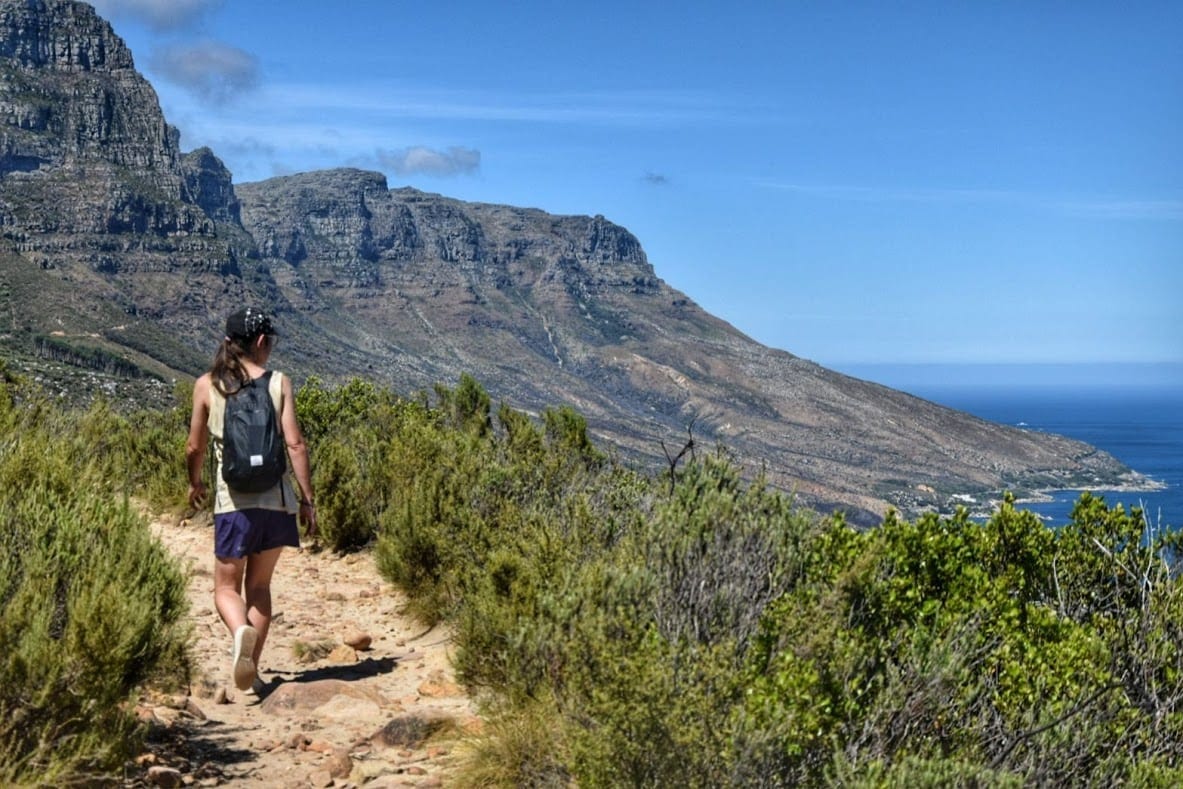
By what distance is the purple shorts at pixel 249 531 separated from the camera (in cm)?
518

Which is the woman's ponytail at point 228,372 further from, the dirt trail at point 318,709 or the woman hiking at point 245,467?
the dirt trail at point 318,709

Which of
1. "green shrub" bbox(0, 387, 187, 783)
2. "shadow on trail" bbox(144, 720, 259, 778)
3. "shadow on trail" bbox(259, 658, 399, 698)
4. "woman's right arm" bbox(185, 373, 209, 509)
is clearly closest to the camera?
"green shrub" bbox(0, 387, 187, 783)

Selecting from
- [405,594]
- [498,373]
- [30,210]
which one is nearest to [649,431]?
[498,373]

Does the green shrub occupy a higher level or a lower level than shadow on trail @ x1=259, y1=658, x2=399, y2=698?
higher

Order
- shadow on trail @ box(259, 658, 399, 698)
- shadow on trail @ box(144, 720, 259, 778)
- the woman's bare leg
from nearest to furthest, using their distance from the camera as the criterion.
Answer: shadow on trail @ box(144, 720, 259, 778)
the woman's bare leg
shadow on trail @ box(259, 658, 399, 698)

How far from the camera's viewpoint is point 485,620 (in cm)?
545

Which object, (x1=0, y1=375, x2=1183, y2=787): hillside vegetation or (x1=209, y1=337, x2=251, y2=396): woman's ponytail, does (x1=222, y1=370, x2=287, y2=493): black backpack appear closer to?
(x1=209, y1=337, x2=251, y2=396): woman's ponytail

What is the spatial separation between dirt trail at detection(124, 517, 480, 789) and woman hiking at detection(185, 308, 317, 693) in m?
0.28

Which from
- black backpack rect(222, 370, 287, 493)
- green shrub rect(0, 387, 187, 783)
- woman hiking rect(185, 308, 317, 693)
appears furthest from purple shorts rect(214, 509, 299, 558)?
green shrub rect(0, 387, 187, 783)

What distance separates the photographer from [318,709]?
17.7 ft

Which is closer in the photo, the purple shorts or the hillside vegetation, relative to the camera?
the hillside vegetation

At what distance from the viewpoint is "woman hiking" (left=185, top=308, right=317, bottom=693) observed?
508 centimetres

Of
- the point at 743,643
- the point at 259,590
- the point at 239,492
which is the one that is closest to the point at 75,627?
the point at 239,492

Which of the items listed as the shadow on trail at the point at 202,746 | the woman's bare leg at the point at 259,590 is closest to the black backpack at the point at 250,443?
the woman's bare leg at the point at 259,590
